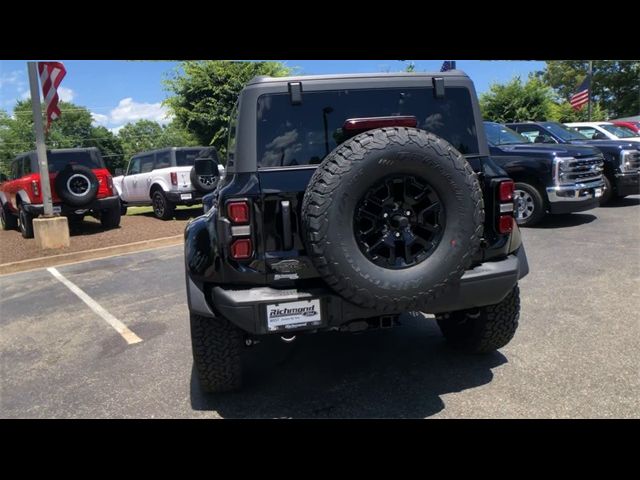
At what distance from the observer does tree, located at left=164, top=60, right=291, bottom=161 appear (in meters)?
16.0

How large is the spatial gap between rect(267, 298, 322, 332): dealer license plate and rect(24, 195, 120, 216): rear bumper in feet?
28.3

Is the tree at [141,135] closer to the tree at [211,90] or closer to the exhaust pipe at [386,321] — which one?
the tree at [211,90]

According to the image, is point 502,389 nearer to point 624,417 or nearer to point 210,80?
point 624,417

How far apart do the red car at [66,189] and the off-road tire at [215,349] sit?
787 centimetres

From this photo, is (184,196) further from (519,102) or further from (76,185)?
(519,102)

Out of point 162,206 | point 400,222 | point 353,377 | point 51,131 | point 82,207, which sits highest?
point 51,131

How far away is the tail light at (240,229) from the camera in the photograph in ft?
8.34

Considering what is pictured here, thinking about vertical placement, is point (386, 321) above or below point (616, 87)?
below

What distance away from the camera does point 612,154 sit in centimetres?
926

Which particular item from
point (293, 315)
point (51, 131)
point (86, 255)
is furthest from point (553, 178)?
point (51, 131)

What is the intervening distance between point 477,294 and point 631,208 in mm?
8497

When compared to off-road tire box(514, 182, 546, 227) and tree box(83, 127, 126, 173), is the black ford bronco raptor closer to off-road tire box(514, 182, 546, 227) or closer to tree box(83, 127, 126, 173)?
off-road tire box(514, 182, 546, 227)

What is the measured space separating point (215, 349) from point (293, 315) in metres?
0.72

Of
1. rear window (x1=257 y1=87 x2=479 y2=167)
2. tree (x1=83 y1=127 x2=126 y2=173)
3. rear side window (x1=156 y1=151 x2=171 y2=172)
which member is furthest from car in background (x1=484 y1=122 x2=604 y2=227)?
tree (x1=83 y1=127 x2=126 y2=173)
